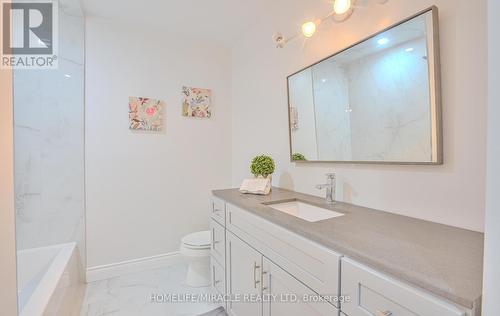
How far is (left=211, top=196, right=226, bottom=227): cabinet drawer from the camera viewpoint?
1576 millimetres

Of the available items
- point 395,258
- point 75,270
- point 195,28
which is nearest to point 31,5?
point 195,28

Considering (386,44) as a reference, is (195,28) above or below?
above

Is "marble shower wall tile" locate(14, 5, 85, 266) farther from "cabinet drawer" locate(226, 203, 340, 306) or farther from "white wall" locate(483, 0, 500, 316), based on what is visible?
"white wall" locate(483, 0, 500, 316)

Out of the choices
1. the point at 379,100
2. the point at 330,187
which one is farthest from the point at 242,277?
the point at 379,100

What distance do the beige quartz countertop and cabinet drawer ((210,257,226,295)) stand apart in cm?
68

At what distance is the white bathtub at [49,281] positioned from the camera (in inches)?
45.9

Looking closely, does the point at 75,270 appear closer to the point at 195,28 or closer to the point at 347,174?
the point at 347,174

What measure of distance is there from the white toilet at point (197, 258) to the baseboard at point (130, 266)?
39cm

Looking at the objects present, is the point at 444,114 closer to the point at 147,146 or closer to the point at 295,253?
the point at 295,253

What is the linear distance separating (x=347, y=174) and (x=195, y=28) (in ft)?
6.49

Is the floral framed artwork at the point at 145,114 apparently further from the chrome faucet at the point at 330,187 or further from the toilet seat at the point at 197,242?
the chrome faucet at the point at 330,187

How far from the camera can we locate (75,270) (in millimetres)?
1915

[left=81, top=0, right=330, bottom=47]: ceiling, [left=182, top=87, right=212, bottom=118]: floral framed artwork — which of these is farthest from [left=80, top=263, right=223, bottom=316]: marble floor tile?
[left=81, top=0, right=330, bottom=47]: ceiling

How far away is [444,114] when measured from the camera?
0.95 metres
